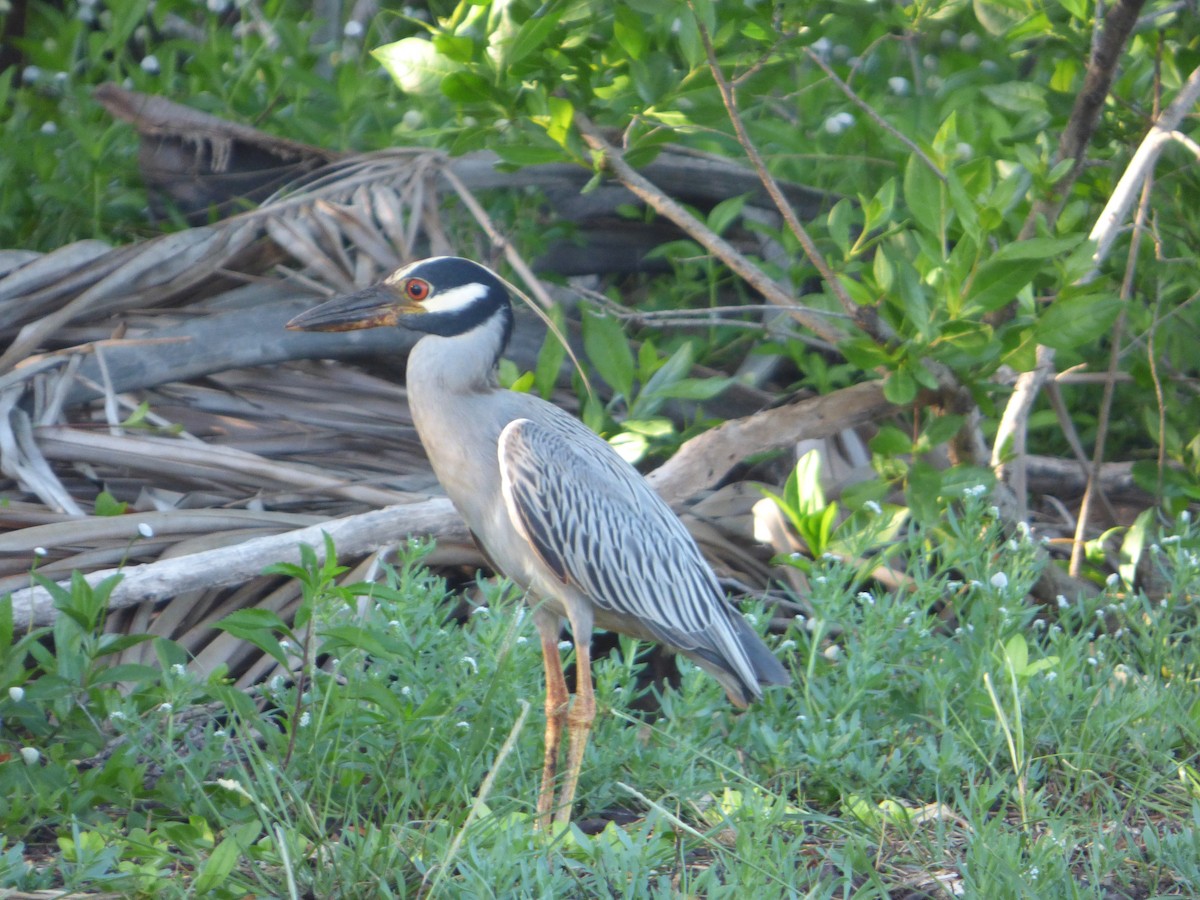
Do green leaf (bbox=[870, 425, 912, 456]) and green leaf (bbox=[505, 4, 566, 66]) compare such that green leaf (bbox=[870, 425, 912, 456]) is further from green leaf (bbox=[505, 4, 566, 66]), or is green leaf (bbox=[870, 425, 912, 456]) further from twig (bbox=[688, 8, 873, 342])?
green leaf (bbox=[505, 4, 566, 66])

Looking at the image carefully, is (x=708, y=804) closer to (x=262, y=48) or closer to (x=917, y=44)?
(x=262, y=48)

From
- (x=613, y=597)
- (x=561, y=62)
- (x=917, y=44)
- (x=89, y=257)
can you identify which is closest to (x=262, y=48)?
(x=89, y=257)

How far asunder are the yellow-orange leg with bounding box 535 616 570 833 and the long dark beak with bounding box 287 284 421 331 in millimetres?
940

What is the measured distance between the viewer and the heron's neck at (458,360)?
3658mm

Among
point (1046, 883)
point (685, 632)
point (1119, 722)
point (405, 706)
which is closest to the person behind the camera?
point (1046, 883)

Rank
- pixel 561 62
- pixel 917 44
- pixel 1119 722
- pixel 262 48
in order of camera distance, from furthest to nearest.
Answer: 1. pixel 917 44
2. pixel 262 48
3. pixel 561 62
4. pixel 1119 722

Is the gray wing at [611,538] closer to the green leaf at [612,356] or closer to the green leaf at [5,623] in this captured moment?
the green leaf at [612,356]

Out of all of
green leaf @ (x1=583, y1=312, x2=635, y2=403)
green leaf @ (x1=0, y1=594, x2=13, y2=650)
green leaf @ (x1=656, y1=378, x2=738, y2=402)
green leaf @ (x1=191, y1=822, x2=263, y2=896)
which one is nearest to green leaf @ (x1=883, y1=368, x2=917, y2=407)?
green leaf @ (x1=656, y1=378, x2=738, y2=402)

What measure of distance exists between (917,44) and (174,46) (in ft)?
13.2

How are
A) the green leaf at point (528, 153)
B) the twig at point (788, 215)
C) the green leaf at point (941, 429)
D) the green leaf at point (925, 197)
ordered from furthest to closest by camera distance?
1. the green leaf at point (941, 429)
2. the green leaf at point (528, 153)
3. the twig at point (788, 215)
4. the green leaf at point (925, 197)

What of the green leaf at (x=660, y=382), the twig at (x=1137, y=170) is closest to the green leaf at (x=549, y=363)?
the green leaf at (x=660, y=382)

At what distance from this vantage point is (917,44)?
7.48 metres

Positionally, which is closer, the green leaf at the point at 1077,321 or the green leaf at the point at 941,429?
the green leaf at the point at 1077,321

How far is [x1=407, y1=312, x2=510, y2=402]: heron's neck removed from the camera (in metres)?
3.66
